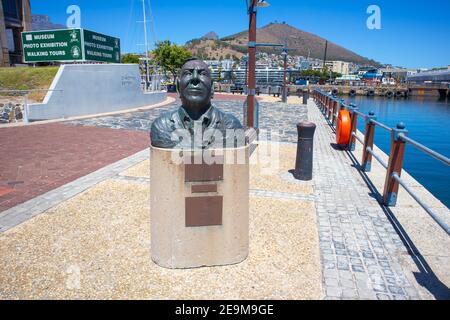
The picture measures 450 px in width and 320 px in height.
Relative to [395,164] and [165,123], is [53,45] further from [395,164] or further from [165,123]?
[395,164]

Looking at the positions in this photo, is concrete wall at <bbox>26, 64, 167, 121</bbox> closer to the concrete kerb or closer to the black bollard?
the concrete kerb

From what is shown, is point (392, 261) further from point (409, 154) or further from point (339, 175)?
point (409, 154)

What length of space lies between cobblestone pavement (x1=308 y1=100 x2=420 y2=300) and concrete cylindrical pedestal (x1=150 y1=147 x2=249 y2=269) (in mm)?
1083

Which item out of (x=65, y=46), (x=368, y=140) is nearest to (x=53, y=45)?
(x=65, y=46)

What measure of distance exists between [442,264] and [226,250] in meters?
2.37

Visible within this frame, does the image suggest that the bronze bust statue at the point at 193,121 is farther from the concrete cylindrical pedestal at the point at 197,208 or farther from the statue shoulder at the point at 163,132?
the concrete cylindrical pedestal at the point at 197,208

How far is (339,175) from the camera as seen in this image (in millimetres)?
6996

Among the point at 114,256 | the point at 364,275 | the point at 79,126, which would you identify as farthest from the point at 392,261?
the point at 79,126

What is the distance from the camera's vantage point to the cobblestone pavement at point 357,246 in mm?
3137

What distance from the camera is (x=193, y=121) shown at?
136 inches

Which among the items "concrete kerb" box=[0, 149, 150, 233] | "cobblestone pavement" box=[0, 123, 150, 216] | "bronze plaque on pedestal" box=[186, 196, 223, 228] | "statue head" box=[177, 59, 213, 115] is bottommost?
"concrete kerb" box=[0, 149, 150, 233]

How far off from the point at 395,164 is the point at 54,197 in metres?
5.50

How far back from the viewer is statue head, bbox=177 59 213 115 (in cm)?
333

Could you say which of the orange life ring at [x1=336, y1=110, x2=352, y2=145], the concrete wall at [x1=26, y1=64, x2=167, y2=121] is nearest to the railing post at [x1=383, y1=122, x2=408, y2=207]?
the orange life ring at [x1=336, y1=110, x2=352, y2=145]
